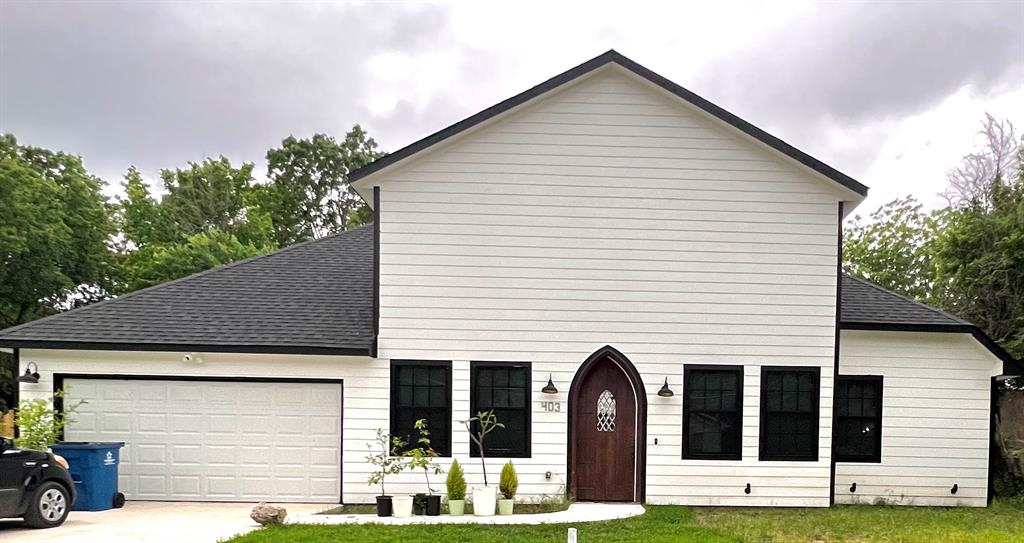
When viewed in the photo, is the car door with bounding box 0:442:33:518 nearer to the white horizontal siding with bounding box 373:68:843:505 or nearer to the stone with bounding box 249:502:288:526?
the stone with bounding box 249:502:288:526

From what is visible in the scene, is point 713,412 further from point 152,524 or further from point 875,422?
point 152,524

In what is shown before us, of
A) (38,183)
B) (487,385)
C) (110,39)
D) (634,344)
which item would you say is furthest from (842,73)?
(38,183)

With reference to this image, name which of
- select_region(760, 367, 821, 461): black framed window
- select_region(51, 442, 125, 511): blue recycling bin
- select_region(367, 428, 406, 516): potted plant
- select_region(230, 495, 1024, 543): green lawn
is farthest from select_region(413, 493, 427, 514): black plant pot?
select_region(760, 367, 821, 461): black framed window

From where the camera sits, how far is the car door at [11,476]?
8.01 meters

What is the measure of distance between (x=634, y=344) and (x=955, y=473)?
5925 mm

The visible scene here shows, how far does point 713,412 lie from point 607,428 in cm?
165

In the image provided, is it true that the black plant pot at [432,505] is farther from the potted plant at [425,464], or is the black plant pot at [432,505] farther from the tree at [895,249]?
the tree at [895,249]

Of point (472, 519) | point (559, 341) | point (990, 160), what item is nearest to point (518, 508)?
point (472, 519)

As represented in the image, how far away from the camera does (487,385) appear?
401 inches

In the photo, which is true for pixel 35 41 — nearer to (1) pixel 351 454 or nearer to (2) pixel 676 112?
(1) pixel 351 454

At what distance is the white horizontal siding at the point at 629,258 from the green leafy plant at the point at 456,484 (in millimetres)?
1605

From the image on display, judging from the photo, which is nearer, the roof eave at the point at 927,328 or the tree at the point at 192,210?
the roof eave at the point at 927,328

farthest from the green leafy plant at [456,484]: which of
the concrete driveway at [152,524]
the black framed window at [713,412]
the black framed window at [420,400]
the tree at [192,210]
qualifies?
the tree at [192,210]

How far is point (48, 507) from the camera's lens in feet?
27.7
